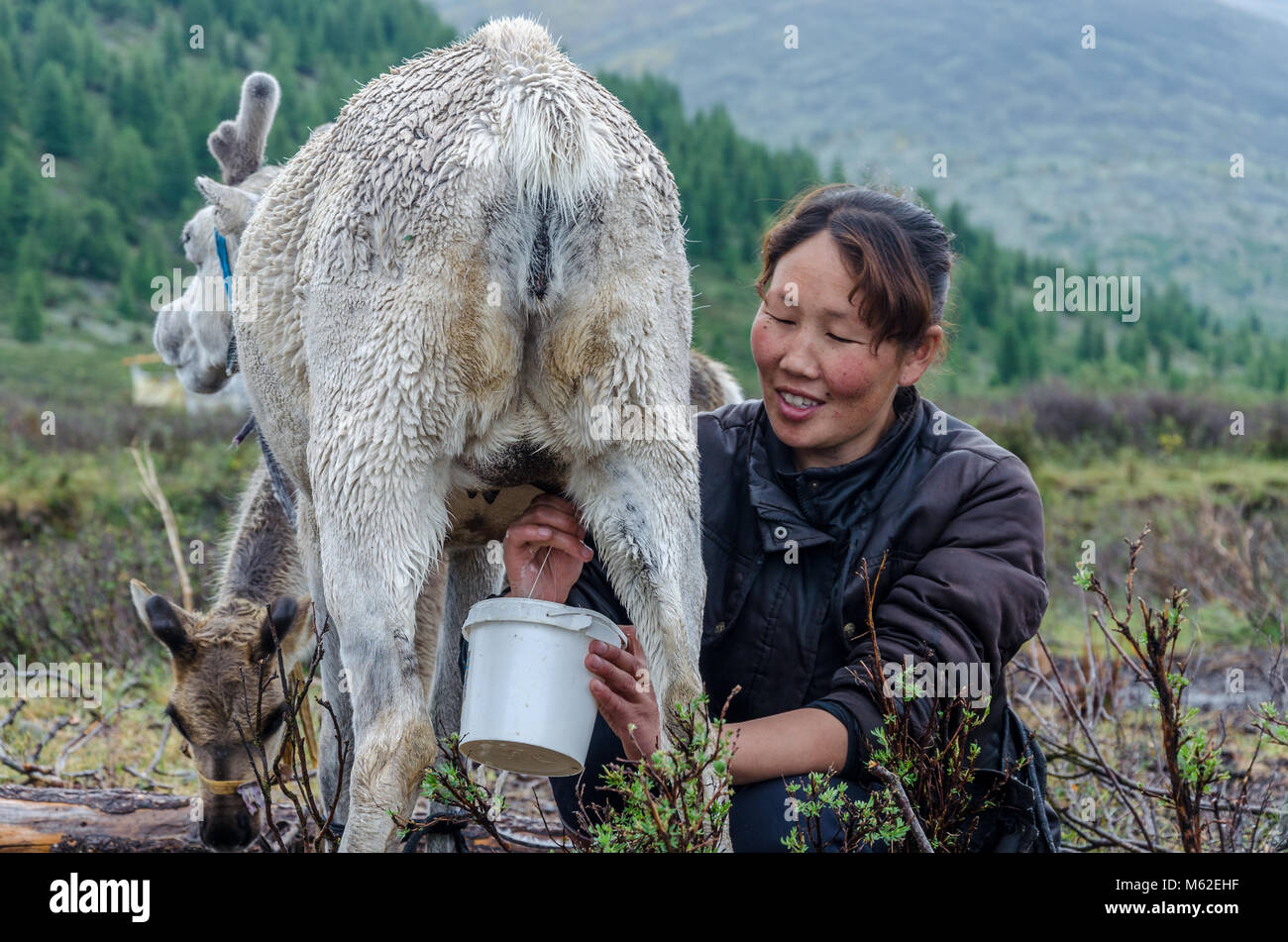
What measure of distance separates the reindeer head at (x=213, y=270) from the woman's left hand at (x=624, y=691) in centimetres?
286

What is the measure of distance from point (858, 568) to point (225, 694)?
245cm

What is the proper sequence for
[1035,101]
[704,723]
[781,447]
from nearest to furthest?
1. [704,723]
2. [781,447]
3. [1035,101]

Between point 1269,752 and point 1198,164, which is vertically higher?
point 1198,164

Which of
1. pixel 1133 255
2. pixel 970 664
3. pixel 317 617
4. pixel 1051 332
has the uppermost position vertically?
pixel 1133 255

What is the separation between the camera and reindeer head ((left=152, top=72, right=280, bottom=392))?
519cm

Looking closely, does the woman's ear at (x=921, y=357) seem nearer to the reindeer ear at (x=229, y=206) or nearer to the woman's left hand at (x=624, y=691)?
the woman's left hand at (x=624, y=691)

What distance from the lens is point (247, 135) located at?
5.39 meters

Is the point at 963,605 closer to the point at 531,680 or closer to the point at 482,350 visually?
the point at 531,680

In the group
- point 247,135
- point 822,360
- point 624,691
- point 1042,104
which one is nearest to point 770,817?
point 624,691

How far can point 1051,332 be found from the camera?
5119 centimetres

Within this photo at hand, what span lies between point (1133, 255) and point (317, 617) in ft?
289

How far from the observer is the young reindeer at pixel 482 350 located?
2777 mm

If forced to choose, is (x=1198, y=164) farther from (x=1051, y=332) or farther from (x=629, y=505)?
(x=629, y=505)

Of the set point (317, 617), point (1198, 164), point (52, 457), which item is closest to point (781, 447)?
point (317, 617)
